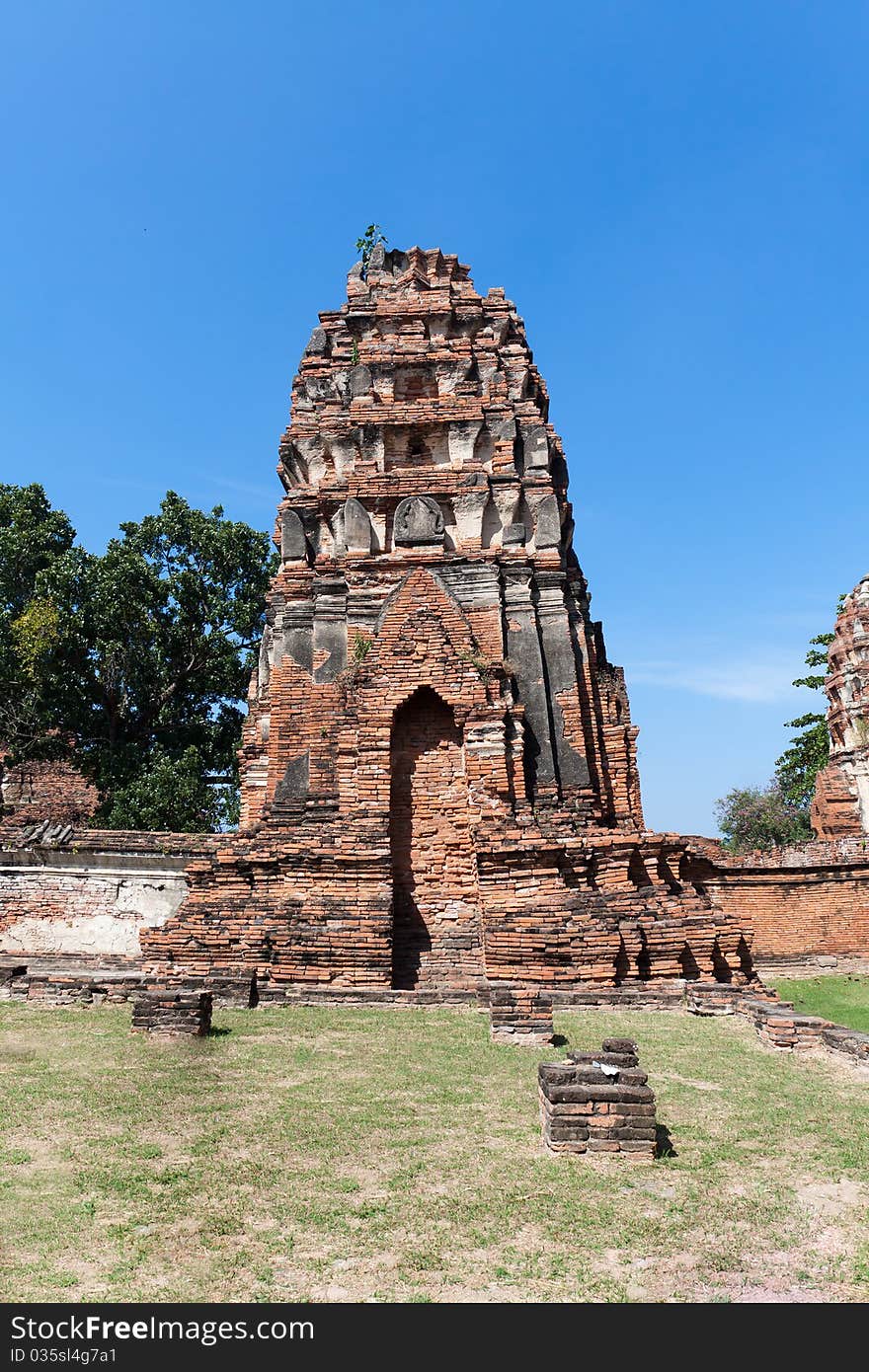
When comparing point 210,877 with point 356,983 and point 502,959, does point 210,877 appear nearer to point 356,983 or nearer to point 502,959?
point 356,983

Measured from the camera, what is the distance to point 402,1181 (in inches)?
176

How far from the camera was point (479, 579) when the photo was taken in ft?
47.7

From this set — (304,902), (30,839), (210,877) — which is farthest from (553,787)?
(30,839)

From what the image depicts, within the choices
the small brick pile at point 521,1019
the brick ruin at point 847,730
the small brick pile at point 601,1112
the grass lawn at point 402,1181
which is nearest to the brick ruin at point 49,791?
the grass lawn at point 402,1181

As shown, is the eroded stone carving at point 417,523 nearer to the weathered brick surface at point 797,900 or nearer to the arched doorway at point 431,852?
the arched doorway at point 431,852

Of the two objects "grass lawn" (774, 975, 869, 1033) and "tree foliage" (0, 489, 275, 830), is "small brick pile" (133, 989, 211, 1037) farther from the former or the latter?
"tree foliage" (0, 489, 275, 830)

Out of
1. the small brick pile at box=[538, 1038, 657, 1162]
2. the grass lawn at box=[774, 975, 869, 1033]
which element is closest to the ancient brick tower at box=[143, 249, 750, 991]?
the grass lawn at box=[774, 975, 869, 1033]

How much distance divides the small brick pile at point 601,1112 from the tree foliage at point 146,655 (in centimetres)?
2088

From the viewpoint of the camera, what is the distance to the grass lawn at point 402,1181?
3418 millimetres

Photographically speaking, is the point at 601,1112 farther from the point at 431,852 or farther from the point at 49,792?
the point at 49,792

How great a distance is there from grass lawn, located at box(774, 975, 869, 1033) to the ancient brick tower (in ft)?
5.76

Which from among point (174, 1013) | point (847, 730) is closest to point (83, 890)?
point (174, 1013)

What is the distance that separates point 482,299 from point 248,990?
52.2 ft

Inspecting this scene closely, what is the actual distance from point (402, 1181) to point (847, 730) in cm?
2094
